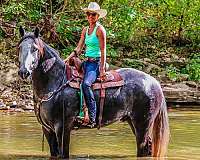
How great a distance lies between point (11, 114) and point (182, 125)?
4296 millimetres

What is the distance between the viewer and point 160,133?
792cm

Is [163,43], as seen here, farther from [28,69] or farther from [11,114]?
[28,69]

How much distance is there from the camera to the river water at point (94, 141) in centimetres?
830

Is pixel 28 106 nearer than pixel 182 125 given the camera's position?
No

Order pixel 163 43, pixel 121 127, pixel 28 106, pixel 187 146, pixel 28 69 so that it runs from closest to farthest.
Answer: pixel 28 69 < pixel 187 146 < pixel 121 127 < pixel 28 106 < pixel 163 43

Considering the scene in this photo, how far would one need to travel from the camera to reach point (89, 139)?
9.98 metres

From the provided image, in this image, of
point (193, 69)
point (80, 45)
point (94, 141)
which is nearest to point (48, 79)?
point (80, 45)

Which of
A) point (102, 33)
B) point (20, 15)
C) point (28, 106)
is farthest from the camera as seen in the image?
point (20, 15)

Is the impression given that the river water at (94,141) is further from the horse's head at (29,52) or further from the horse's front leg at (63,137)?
the horse's head at (29,52)

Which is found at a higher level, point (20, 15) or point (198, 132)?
point (20, 15)

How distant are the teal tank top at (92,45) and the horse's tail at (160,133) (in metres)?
1.32

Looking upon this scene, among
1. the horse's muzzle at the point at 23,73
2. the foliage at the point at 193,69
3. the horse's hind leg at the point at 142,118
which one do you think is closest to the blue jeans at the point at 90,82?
the horse's hind leg at the point at 142,118

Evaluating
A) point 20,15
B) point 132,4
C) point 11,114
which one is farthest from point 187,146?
point 132,4

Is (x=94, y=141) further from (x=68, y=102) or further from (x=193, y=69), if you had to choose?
(x=193, y=69)
